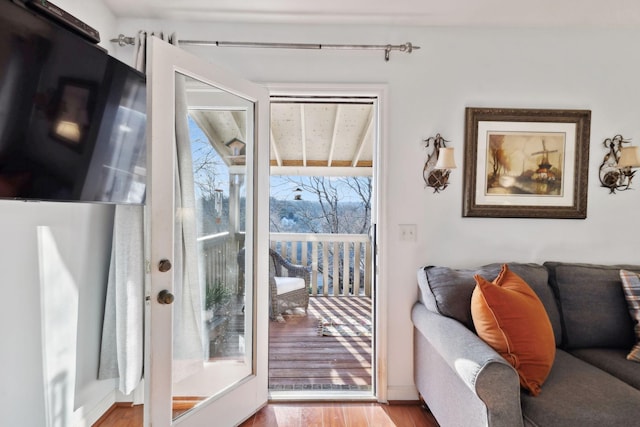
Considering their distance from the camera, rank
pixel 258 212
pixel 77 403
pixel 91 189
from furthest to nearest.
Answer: pixel 258 212
pixel 77 403
pixel 91 189

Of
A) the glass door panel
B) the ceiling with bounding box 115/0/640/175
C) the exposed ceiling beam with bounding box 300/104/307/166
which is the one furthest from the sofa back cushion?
the exposed ceiling beam with bounding box 300/104/307/166

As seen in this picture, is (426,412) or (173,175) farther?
(426,412)

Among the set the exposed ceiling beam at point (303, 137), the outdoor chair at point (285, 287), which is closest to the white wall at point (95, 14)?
the exposed ceiling beam at point (303, 137)

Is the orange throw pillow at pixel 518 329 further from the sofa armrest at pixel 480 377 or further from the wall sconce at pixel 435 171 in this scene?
the wall sconce at pixel 435 171

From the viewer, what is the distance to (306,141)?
460 centimetres

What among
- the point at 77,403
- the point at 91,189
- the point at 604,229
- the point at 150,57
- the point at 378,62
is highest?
the point at 378,62

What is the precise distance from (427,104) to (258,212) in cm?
136

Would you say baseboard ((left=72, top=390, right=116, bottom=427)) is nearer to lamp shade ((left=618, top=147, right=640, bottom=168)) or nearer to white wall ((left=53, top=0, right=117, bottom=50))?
white wall ((left=53, top=0, right=117, bottom=50))

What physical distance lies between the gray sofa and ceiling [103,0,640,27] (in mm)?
1595

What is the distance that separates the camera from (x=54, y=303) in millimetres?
1586

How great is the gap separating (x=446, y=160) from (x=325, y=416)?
1798 mm

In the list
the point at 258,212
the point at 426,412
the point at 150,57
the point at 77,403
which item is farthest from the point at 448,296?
the point at 77,403

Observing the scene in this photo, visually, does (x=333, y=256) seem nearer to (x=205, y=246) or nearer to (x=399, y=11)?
(x=205, y=246)

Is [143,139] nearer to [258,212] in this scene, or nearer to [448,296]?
[258,212]
